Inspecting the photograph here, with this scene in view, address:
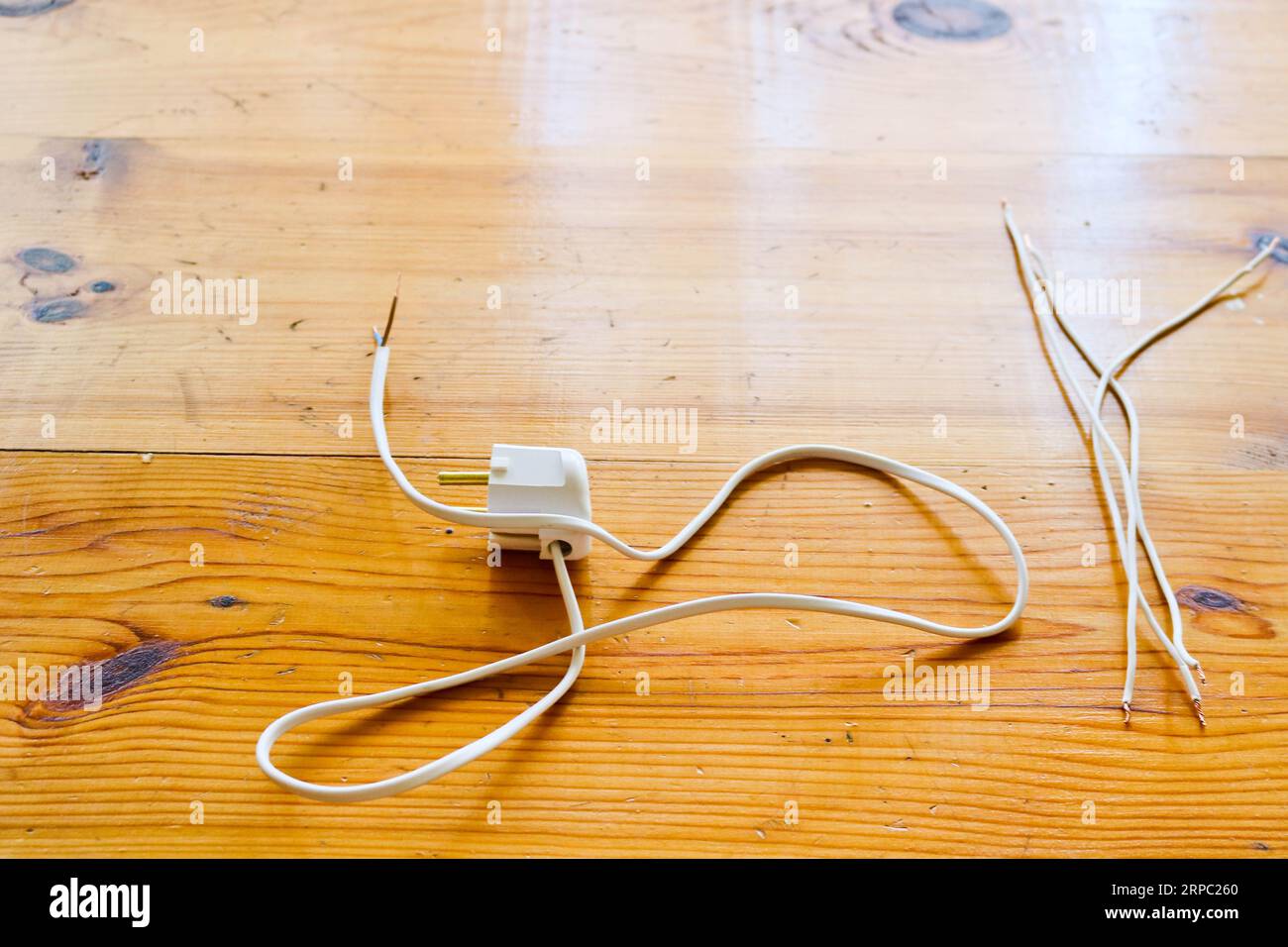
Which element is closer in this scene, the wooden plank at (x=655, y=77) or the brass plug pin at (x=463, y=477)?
the brass plug pin at (x=463, y=477)

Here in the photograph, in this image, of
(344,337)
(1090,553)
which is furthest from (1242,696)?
(344,337)

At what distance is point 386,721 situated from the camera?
0.49 metres

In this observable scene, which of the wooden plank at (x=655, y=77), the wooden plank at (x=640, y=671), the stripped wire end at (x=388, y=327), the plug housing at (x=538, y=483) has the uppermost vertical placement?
the wooden plank at (x=655, y=77)

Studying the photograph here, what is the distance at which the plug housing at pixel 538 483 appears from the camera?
0.51 m

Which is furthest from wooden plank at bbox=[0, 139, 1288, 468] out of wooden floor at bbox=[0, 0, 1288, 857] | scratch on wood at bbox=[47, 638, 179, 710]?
scratch on wood at bbox=[47, 638, 179, 710]

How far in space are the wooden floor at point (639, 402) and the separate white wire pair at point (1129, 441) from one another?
0.01 meters

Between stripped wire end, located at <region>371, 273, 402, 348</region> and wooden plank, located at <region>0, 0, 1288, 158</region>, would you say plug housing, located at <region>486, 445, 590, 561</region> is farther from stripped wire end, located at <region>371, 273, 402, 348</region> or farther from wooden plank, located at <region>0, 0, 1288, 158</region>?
wooden plank, located at <region>0, 0, 1288, 158</region>

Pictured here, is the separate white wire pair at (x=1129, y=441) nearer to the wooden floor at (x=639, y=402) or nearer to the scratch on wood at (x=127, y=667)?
the wooden floor at (x=639, y=402)

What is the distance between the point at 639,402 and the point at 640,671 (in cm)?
20

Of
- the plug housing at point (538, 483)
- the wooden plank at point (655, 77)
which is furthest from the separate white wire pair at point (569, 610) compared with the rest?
the wooden plank at point (655, 77)

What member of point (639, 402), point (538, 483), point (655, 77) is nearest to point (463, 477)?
point (538, 483)

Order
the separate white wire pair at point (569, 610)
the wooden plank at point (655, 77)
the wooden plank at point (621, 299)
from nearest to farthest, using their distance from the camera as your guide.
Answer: the separate white wire pair at point (569, 610)
the wooden plank at point (621, 299)
the wooden plank at point (655, 77)
